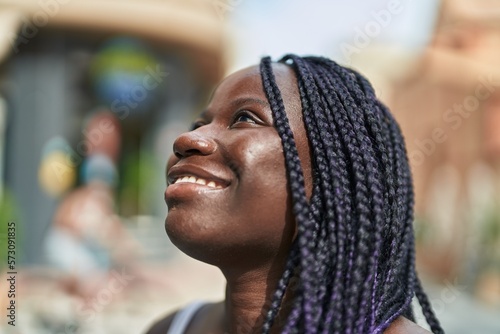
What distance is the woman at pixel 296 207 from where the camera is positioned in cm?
130

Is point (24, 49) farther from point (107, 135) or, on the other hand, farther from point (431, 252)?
point (431, 252)

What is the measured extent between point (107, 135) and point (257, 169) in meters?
6.38

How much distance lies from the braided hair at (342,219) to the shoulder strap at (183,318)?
54 centimetres

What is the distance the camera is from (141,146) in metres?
10.9

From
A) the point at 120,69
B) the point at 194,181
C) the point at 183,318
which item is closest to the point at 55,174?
the point at 120,69

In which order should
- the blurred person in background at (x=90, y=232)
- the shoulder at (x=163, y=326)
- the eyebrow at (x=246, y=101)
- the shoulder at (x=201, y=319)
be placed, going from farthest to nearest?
the blurred person in background at (x=90, y=232) < the shoulder at (x=163, y=326) < the shoulder at (x=201, y=319) < the eyebrow at (x=246, y=101)

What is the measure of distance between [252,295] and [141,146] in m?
9.73

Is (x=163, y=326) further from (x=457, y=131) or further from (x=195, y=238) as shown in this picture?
(x=457, y=131)

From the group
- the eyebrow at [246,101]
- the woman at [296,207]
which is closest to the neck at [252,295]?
the woman at [296,207]

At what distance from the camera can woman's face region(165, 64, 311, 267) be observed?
1310 millimetres

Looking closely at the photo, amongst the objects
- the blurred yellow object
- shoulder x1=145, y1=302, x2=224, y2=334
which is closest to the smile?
shoulder x1=145, y1=302, x2=224, y2=334

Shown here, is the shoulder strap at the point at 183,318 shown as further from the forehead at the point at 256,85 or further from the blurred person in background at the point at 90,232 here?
the blurred person in background at the point at 90,232

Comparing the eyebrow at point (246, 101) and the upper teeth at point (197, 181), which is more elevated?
the eyebrow at point (246, 101)

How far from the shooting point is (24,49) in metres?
8.30
